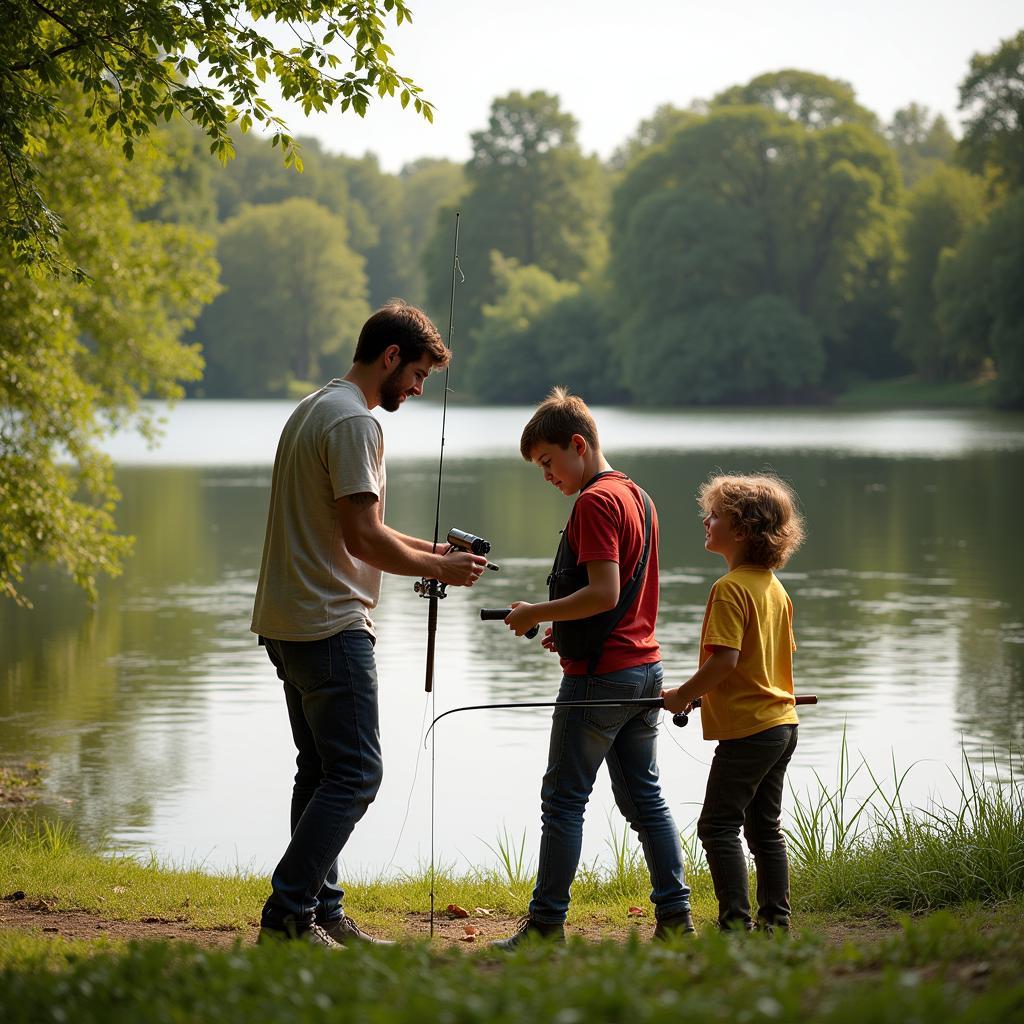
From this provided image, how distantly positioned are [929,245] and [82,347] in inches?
2192

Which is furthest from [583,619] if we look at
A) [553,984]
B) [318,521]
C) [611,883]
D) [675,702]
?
[611,883]

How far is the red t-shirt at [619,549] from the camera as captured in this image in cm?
427

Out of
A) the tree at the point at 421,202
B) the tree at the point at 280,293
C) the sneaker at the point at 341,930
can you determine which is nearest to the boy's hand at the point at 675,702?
the sneaker at the point at 341,930

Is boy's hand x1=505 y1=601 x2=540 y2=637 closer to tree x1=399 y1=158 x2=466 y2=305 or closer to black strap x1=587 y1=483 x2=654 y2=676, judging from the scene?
black strap x1=587 y1=483 x2=654 y2=676

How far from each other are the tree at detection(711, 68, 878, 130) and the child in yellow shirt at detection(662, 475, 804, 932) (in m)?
76.7

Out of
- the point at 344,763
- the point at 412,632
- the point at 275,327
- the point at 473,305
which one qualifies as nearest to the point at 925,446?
the point at 412,632

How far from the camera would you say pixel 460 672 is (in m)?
11.7

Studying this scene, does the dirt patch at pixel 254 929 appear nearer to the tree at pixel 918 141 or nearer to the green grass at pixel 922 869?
the green grass at pixel 922 869

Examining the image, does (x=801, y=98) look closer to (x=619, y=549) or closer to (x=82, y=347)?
(x=82, y=347)

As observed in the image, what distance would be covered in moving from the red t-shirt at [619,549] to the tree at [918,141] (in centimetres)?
9363

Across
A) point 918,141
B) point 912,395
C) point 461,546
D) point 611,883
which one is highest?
point 918,141

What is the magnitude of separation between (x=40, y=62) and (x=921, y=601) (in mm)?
11221

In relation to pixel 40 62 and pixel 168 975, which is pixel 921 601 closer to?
pixel 40 62

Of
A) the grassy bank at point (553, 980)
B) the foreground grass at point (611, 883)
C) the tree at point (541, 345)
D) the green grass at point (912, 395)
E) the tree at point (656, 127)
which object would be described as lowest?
the foreground grass at point (611, 883)
